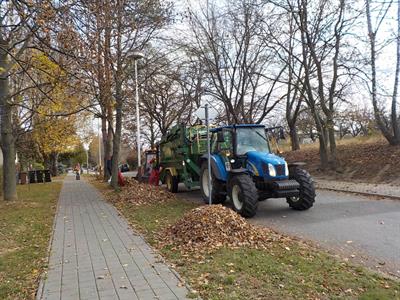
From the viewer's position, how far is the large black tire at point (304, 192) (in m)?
11.1

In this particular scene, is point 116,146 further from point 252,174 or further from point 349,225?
point 349,225

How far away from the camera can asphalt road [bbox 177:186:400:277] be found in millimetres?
6770

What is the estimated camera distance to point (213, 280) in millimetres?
5238

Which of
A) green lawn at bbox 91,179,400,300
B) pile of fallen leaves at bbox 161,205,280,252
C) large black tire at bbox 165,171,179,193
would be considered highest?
large black tire at bbox 165,171,179,193

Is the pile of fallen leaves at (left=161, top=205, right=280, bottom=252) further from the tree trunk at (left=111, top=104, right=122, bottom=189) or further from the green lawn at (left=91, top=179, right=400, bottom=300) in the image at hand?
the tree trunk at (left=111, top=104, right=122, bottom=189)

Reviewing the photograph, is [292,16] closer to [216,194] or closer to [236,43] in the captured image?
[236,43]

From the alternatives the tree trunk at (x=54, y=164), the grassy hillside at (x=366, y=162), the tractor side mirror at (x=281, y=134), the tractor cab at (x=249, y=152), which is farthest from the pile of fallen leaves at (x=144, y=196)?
the tree trunk at (x=54, y=164)

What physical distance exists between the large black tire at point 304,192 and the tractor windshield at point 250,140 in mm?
1353

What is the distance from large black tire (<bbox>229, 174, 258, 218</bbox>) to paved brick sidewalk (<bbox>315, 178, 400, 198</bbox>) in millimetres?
5466

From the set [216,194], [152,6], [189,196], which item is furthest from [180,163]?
[152,6]

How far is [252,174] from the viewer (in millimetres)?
11250

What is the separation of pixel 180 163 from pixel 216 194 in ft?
14.5

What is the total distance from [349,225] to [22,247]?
6840 mm

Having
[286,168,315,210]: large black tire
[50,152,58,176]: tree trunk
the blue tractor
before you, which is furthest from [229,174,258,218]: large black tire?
[50,152,58,176]: tree trunk
